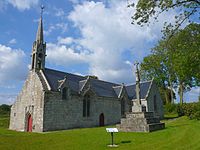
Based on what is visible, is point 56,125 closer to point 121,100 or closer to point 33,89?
point 33,89

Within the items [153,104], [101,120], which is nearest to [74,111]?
[101,120]

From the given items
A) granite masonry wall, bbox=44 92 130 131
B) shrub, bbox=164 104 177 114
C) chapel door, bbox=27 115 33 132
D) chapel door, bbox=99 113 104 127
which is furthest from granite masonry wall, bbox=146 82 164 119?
chapel door, bbox=27 115 33 132

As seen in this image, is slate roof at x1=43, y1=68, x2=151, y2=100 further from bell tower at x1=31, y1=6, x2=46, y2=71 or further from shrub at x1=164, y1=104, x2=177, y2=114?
shrub at x1=164, y1=104, x2=177, y2=114

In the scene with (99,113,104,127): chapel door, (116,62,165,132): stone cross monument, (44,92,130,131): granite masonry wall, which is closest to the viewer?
(116,62,165,132): stone cross monument

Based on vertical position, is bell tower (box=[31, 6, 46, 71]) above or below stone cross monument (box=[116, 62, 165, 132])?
above

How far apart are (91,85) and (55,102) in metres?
8.11

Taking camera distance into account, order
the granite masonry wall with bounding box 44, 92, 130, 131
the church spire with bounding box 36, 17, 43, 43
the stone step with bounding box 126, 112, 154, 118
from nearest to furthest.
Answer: the stone step with bounding box 126, 112, 154, 118 → the granite masonry wall with bounding box 44, 92, 130, 131 → the church spire with bounding box 36, 17, 43, 43

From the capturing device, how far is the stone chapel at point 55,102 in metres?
27.7

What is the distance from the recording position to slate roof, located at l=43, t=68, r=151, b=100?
3083cm

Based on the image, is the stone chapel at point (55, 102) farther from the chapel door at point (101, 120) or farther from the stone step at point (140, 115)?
the stone step at point (140, 115)

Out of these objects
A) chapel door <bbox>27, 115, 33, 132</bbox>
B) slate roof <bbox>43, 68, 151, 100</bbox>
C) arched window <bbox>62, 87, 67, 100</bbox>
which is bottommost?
chapel door <bbox>27, 115, 33, 132</bbox>

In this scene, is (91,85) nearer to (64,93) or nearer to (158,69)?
(64,93)

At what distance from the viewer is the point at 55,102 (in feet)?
92.7

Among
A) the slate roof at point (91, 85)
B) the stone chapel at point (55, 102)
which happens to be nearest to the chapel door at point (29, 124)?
the stone chapel at point (55, 102)
